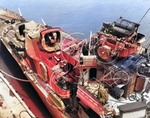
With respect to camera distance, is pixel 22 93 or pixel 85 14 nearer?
pixel 22 93

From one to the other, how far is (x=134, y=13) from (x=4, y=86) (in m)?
33.5

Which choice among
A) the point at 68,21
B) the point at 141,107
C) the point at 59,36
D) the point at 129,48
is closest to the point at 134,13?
the point at 68,21

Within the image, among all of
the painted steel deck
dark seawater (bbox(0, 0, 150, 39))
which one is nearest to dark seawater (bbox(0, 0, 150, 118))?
dark seawater (bbox(0, 0, 150, 39))

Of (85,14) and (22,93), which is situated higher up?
(85,14)

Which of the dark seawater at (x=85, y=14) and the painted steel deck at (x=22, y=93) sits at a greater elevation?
the dark seawater at (x=85, y=14)

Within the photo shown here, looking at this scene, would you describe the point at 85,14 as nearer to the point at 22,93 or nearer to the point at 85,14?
the point at 85,14

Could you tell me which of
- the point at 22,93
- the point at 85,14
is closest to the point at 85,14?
the point at 85,14

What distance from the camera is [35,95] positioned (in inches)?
560

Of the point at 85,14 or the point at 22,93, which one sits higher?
the point at 85,14

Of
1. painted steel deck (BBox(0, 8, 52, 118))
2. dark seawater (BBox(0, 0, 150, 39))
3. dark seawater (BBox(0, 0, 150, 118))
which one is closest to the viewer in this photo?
painted steel deck (BBox(0, 8, 52, 118))

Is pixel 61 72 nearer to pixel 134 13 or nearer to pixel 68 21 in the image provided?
pixel 68 21

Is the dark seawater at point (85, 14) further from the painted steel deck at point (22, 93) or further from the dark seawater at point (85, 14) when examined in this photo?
the painted steel deck at point (22, 93)

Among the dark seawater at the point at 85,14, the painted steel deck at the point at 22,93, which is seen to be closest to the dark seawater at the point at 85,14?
the dark seawater at the point at 85,14

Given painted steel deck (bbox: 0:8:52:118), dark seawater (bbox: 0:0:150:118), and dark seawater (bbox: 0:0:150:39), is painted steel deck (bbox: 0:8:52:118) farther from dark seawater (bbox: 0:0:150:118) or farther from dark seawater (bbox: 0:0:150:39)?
dark seawater (bbox: 0:0:150:39)
